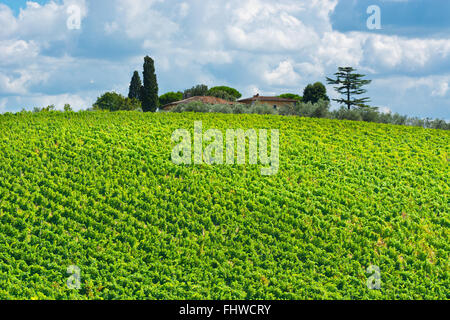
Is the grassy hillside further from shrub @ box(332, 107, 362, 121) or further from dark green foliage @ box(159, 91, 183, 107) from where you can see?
dark green foliage @ box(159, 91, 183, 107)

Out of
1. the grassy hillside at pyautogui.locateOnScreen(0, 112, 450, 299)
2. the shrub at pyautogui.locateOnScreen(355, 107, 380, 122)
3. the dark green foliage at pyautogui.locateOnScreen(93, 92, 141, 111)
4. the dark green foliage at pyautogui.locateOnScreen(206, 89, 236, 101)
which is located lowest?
the grassy hillside at pyautogui.locateOnScreen(0, 112, 450, 299)

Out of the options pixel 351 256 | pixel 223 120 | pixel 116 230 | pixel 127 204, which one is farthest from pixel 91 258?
pixel 223 120

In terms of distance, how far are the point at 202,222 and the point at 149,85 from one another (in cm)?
4024

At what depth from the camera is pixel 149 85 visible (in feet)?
164

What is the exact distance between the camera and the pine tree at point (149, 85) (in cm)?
4994

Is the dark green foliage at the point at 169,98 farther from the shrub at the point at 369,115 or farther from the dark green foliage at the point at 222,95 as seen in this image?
the shrub at the point at 369,115

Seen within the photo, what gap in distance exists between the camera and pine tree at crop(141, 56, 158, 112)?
4994 centimetres

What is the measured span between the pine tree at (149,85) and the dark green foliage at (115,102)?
369 cm

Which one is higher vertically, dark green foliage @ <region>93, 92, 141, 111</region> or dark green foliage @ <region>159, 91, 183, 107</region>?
dark green foliage @ <region>159, 91, 183, 107</region>

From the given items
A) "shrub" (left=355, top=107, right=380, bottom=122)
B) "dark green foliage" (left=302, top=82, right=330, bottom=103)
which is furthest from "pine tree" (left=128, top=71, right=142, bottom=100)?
"shrub" (left=355, top=107, right=380, bottom=122)

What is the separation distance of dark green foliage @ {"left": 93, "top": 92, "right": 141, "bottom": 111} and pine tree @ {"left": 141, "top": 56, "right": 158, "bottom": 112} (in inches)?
145

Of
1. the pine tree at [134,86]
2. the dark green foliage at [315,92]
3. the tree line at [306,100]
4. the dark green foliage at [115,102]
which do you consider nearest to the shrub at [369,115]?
the tree line at [306,100]

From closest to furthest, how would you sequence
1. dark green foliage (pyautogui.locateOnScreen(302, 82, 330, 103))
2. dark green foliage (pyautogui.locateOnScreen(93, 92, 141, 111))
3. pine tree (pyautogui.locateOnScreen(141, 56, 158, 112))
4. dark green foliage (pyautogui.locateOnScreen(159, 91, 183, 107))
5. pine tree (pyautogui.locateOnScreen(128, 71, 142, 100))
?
pine tree (pyautogui.locateOnScreen(141, 56, 158, 112)) < dark green foliage (pyautogui.locateOnScreen(93, 92, 141, 111)) < dark green foliage (pyautogui.locateOnScreen(302, 82, 330, 103)) < pine tree (pyautogui.locateOnScreen(128, 71, 142, 100)) < dark green foliage (pyautogui.locateOnScreen(159, 91, 183, 107))

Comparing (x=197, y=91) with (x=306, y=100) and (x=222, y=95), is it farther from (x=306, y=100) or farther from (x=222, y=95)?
(x=306, y=100)
